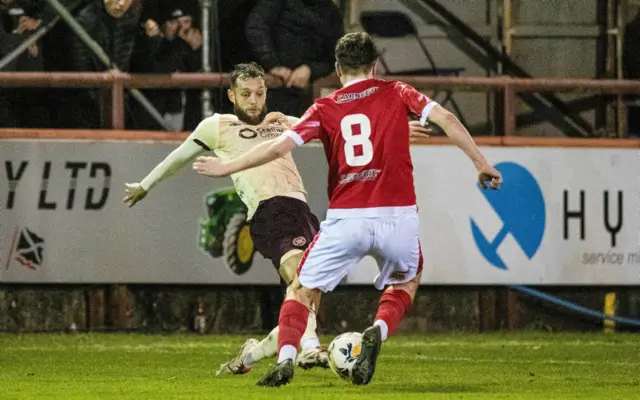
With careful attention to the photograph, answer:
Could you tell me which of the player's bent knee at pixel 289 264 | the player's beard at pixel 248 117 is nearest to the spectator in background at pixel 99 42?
the player's beard at pixel 248 117

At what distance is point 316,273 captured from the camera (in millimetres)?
8438

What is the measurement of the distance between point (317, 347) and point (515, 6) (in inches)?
286

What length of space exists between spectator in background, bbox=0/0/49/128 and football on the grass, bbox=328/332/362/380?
653 centimetres

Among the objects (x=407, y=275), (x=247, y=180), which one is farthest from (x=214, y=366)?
(x=407, y=275)

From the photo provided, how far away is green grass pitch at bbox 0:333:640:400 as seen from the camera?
8.55 m

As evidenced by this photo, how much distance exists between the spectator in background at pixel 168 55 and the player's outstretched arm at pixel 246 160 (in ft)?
20.7

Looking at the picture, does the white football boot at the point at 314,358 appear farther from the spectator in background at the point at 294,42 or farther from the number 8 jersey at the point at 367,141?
the spectator in background at the point at 294,42

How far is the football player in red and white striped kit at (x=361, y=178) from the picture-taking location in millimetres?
8344

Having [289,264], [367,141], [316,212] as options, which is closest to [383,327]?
[367,141]

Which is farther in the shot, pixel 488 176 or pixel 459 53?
pixel 459 53

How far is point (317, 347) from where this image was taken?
9.41 meters

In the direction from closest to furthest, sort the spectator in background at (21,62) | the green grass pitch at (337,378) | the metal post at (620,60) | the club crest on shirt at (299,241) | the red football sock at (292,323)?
the red football sock at (292,323) < the green grass pitch at (337,378) < the club crest on shirt at (299,241) < the spectator in background at (21,62) < the metal post at (620,60)

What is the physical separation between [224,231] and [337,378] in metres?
4.98

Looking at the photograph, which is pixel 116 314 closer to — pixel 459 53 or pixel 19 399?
pixel 459 53
